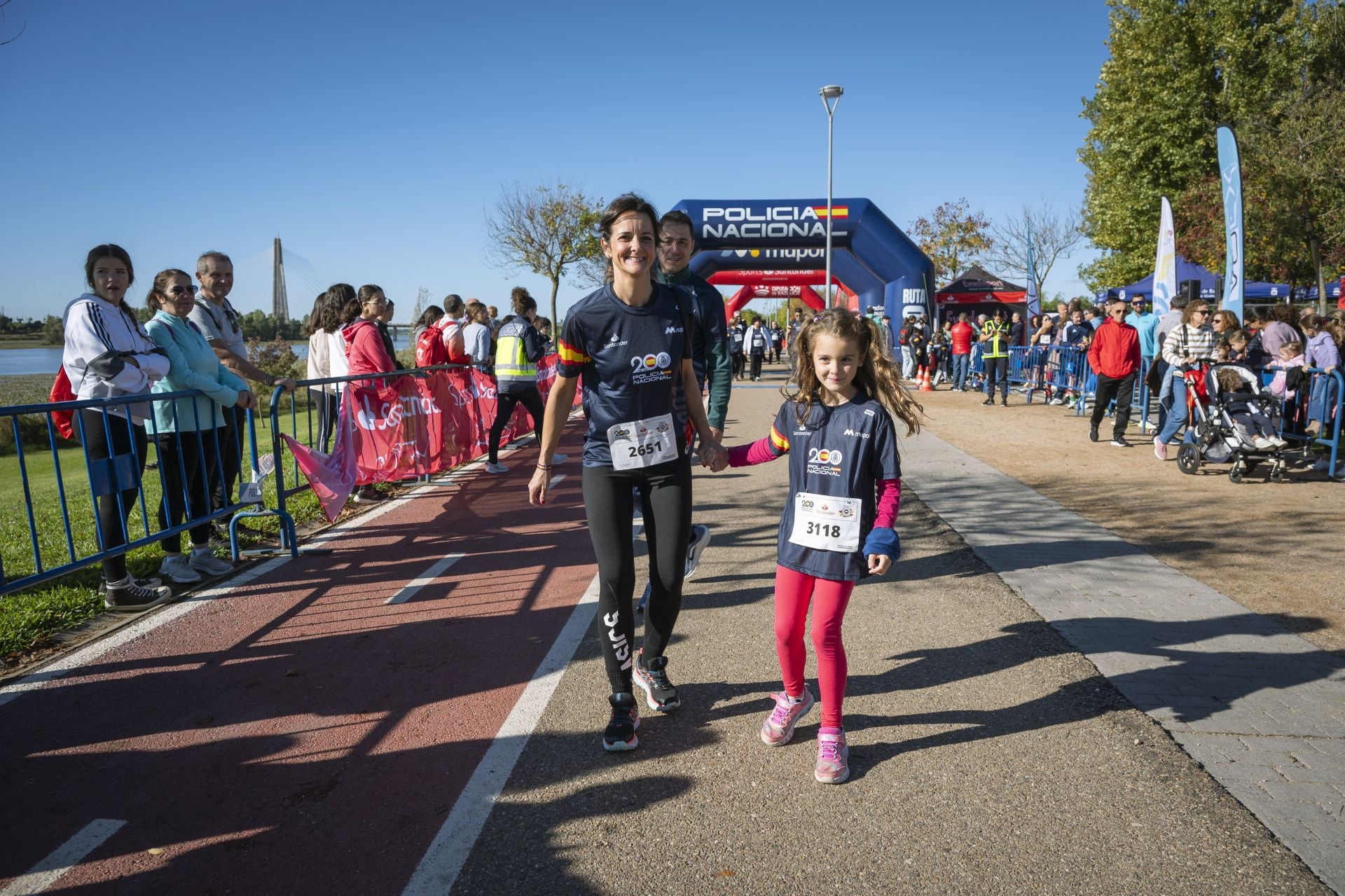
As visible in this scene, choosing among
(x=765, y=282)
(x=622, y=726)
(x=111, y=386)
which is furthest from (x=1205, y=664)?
(x=765, y=282)

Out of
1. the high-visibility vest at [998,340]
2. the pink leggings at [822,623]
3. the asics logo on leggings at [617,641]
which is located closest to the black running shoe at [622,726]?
the asics logo on leggings at [617,641]

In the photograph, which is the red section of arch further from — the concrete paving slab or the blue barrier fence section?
the concrete paving slab

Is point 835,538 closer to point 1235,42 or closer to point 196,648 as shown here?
point 196,648

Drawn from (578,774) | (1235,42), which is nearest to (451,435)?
(578,774)

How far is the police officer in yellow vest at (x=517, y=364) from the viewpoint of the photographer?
983 cm

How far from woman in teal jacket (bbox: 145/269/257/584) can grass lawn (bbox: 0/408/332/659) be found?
302 mm

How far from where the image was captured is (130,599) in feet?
16.7

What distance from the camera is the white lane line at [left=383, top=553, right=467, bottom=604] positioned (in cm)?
527

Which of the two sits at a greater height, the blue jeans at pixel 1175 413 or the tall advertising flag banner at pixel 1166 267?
the tall advertising flag banner at pixel 1166 267

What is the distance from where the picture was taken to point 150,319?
570 cm

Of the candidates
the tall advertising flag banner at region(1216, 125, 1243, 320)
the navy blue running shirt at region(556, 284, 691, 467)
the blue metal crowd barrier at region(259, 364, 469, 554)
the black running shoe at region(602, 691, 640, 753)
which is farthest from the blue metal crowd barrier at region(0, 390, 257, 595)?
the tall advertising flag banner at region(1216, 125, 1243, 320)

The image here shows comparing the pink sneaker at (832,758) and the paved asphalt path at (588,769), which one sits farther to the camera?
the pink sneaker at (832,758)

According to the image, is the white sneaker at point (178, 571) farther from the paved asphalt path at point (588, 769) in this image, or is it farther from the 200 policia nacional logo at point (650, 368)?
the 200 policia nacional logo at point (650, 368)

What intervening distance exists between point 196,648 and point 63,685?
23.1 inches
